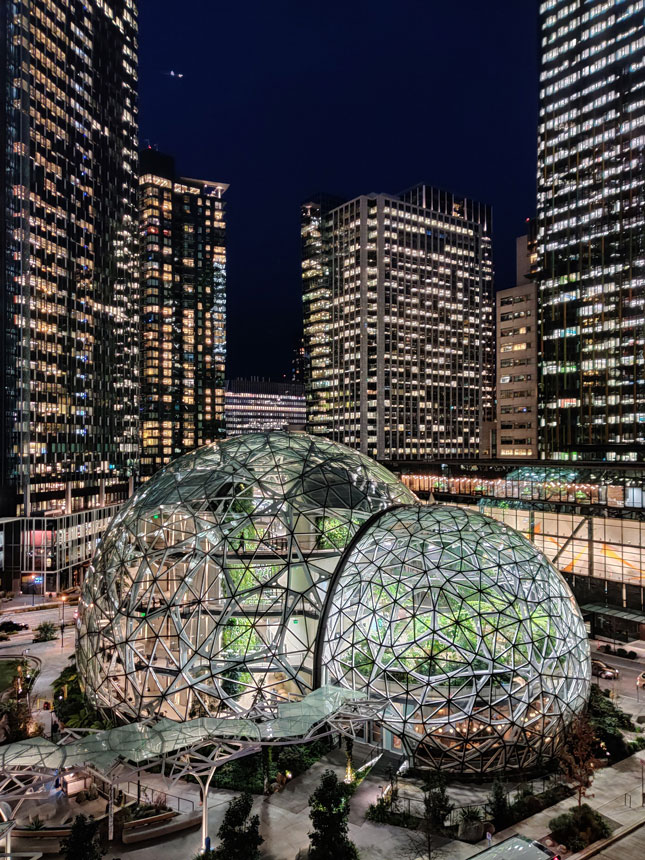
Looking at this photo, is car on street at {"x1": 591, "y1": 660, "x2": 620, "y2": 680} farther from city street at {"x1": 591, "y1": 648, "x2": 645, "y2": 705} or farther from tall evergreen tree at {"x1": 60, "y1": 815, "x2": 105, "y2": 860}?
tall evergreen tree at {"x1": 60, "y1": 815, "x2": 105, "y2": 860}

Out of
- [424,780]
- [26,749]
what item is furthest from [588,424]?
[26,749]

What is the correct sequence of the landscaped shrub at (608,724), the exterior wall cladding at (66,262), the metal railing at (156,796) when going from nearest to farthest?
the metal railing at (156,796), the landscaped shrub at (608,724), the exterior wall cladding at (66,262)

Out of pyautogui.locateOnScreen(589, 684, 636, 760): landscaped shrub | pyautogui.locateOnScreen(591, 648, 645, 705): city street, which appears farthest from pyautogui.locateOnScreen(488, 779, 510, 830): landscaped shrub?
pyautogui.locateOnScreen(591, 648, 645, 705): city street

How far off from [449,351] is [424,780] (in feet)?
566

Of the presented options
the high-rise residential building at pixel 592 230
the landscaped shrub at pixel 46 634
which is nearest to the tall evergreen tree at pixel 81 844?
the landscaped shrub at pixel 46 634

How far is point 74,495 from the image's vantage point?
96500 mm

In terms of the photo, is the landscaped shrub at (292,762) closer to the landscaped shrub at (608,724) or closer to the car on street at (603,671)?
the landscaped shrub at (608,724)

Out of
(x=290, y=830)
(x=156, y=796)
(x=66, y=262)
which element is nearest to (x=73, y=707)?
(x=156, y=796)

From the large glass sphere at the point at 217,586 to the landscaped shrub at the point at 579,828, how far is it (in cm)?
1129

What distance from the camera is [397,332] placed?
180500 mm

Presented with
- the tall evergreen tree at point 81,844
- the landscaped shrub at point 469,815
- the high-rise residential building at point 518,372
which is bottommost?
the landscaped shrub at point 469,815

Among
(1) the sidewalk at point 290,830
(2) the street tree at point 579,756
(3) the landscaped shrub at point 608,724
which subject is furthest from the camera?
(3) the landscaped shrub at point 608,724

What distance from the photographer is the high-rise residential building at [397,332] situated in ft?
586

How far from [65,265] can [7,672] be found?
238ft
